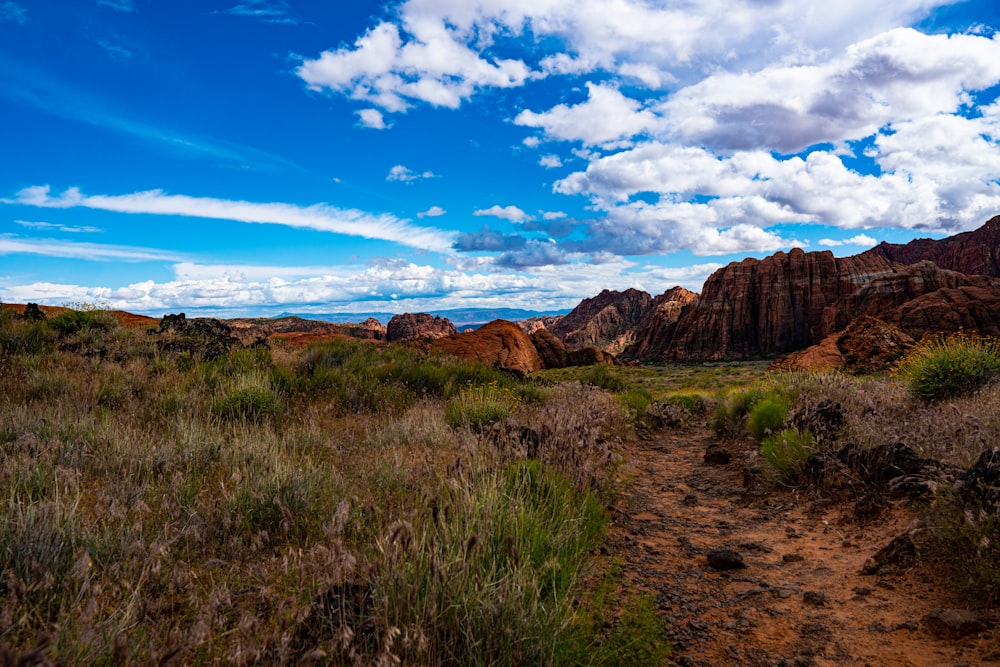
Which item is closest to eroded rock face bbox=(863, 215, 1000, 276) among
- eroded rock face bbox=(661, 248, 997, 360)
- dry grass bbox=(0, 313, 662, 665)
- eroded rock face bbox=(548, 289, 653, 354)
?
eroded rock face bbox=(661, 248, 997, 360)

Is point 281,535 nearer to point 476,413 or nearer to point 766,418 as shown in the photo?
point 476,413

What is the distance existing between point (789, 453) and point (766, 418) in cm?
248

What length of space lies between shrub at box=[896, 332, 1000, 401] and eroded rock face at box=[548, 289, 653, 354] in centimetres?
12008

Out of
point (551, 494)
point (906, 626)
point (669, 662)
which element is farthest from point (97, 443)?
point (906, 626)

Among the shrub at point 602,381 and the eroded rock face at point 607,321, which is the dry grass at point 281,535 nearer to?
the shrub at point 602,381

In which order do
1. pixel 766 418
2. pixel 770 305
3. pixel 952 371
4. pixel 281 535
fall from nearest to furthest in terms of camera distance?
pixel 281 535, pixel 952 371, pixel 766 418, pixel 770 305

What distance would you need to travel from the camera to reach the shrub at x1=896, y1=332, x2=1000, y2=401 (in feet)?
31.1

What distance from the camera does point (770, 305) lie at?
114 meters

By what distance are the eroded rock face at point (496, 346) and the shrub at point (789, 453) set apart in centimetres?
1698

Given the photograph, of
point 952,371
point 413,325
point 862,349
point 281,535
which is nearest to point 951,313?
point 862,349

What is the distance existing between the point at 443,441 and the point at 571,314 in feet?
622

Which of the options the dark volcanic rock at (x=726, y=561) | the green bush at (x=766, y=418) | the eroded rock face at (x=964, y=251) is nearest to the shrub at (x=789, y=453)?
the green bush at (x=766, y=418)

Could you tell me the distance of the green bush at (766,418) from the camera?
952cm

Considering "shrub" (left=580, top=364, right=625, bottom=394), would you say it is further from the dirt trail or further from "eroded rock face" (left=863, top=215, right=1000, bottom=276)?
"eroded rock face" (left=863, top=215, right=1000, bottom=276)
